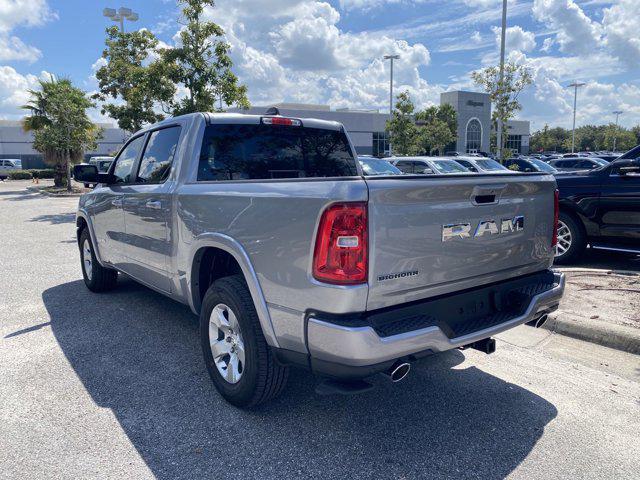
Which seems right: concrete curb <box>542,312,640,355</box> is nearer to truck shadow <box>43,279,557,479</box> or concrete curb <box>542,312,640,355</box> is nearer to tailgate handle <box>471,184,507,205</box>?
truck shadow <box>43,279,557,479</box>

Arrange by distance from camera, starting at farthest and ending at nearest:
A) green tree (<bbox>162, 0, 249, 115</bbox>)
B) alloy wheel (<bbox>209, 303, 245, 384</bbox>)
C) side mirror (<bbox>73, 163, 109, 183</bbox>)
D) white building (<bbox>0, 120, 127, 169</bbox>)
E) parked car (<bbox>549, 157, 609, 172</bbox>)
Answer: white building (<bbox>0, 120, 127, 169</bbox>) → parked car (<bbox>549, 157, 609, 172</bbox>) → green tree (<bbox>162, 0, 249, 115</bbox>) → side mirror (<bbox>73, 163, 109, 183</bbox>) → alloy wheel (<bbox>209, 303, 245, 384</bbox>)

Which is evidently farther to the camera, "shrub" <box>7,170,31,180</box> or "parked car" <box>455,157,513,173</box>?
"shrub" <box>7,170,31,180</box>

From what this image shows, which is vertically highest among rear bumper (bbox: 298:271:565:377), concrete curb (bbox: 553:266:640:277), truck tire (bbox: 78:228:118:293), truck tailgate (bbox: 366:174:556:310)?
truck tailgate (bbox: 366:174:556:310)

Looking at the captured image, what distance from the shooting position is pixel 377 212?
2557 millimetres

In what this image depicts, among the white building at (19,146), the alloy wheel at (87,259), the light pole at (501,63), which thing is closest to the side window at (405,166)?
the light pole at (501,63)

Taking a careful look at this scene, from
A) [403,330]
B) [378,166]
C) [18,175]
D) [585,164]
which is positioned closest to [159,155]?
[403,330]

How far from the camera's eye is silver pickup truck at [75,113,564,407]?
8.39 ft

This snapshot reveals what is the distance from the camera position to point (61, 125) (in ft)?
86.5

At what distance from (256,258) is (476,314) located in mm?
1422

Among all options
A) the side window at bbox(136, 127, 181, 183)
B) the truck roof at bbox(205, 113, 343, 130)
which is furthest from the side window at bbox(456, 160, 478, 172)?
the side window at bbox(136, 127, 181, 183)

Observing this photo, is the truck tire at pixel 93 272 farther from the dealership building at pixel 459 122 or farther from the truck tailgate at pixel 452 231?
the dealership building at pixel 459 122

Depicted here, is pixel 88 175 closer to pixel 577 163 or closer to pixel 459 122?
pixel 577 163

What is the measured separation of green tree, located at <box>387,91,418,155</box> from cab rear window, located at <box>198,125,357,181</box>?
3623 centimetres

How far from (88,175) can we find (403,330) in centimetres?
414
